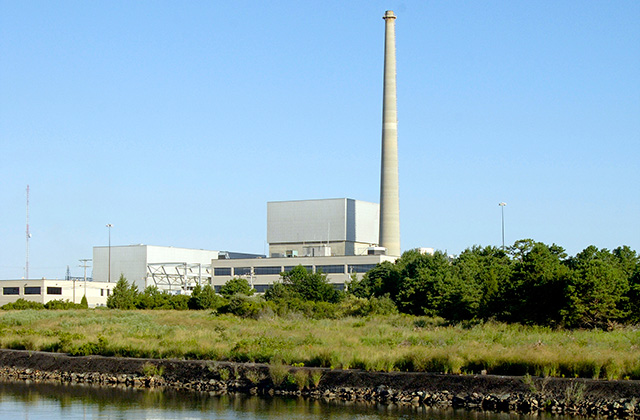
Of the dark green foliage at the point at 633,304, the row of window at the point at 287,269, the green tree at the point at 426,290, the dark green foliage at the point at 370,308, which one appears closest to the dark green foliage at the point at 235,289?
the row of window at the point at 287,269

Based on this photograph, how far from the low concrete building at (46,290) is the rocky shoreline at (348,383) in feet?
241

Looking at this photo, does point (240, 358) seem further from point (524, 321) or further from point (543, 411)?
point (524, 321)

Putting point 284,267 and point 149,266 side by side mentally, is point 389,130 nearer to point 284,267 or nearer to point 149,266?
point 284,267

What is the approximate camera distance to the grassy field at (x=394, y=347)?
25094 mm

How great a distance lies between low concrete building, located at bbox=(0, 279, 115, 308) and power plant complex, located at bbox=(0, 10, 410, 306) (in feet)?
0.42

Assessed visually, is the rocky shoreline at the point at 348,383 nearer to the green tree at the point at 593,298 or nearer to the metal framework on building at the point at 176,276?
the green tree at the point at 593,298

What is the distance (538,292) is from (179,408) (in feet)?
76.7

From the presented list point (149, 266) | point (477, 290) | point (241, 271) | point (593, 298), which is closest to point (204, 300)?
point (477, 290)

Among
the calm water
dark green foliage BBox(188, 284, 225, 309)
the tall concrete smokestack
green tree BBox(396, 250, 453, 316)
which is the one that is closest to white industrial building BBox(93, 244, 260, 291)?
the tall concrete smokestack

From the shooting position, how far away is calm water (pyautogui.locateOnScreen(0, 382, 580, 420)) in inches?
894

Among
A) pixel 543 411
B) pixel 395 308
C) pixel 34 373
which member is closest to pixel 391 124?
pixel 395 308

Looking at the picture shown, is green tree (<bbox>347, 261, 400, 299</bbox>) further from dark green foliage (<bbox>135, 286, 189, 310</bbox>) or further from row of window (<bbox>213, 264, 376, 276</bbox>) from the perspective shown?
dark green foliage (<bbox>135, 286, 189, 310</bbox>)

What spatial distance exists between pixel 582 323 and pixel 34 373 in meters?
25.3

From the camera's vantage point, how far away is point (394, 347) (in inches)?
1276
